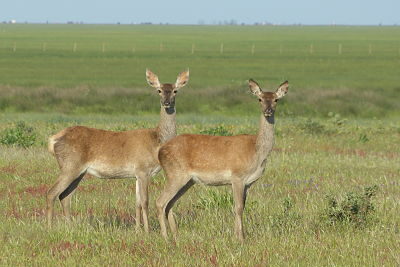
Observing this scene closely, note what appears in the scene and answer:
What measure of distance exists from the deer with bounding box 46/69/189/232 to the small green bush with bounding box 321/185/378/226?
7.98ft

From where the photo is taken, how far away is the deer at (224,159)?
1055 centimetres

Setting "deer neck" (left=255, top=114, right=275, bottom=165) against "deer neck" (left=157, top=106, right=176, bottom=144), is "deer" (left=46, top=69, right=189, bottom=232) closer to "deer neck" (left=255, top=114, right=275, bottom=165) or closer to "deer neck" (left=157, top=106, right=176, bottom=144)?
"deer neck" (left=157, top=106, right=176, bottom=144)

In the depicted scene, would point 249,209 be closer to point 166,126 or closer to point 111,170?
point 166,126

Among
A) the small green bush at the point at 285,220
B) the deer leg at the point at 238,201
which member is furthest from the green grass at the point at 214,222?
the deer leg at the point at 238,201

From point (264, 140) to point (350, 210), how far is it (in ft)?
6.38

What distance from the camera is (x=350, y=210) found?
461 inches

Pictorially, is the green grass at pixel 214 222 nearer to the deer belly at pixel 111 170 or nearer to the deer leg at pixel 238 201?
the deer leg at pixel 238 201

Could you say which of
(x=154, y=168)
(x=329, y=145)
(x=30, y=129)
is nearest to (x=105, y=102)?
(x=30, y=129)

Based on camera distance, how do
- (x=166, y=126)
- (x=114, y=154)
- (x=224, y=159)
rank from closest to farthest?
(x=224, y=159) < (x=114, y=154) < (x=166, y=126)

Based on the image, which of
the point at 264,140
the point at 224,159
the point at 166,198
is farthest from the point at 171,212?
the point at 264,140

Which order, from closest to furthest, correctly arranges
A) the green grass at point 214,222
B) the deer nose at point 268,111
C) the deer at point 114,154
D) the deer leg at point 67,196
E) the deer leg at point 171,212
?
the green grass at point 214,222
the deer nose at point 268,111
the deer leg at point 171,212
the deer at point 114,154
the deer leg at point 67,196

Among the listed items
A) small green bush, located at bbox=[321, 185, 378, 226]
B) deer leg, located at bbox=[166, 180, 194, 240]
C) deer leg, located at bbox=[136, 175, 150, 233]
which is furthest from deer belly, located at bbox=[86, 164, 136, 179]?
small green bush, located at bbox=[321, 185, 378, 226]

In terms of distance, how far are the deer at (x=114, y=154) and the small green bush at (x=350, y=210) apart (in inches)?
95.8

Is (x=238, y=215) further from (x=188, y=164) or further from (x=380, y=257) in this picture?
(x=380, y=257)
